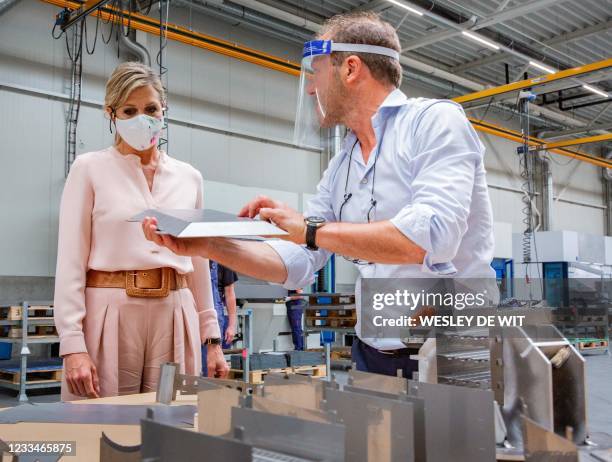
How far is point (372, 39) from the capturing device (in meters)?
1.41

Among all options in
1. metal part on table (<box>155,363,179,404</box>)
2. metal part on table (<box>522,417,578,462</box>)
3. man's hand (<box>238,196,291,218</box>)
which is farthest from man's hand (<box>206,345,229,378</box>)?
metal part on table (<box>522,417,578,462</box>)

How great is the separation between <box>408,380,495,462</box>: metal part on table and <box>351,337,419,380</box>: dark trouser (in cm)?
56

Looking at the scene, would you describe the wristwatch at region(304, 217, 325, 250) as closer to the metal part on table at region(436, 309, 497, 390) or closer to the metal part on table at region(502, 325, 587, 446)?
the metal part on table at region(436, 309, 497, 390)

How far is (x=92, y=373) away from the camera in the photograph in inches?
67.9

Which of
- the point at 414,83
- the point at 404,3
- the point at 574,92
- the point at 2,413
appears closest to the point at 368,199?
the point at 2,413

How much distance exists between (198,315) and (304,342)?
261 inches

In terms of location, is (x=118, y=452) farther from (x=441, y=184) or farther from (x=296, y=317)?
(x=296, y=317)

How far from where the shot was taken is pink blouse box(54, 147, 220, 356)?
69.1 inches

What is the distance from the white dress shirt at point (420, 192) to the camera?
112cm

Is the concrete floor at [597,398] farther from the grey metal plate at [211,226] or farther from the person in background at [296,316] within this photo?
the grey metal plate at [211,226]

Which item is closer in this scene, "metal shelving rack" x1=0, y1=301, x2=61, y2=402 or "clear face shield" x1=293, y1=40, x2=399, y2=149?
"clear face shield" x1=293, y1=40, x2=399, y2=149

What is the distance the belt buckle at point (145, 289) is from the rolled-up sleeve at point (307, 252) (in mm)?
422

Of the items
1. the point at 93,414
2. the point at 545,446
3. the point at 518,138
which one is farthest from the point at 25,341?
the point at 518,138

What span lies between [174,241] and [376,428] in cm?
70
